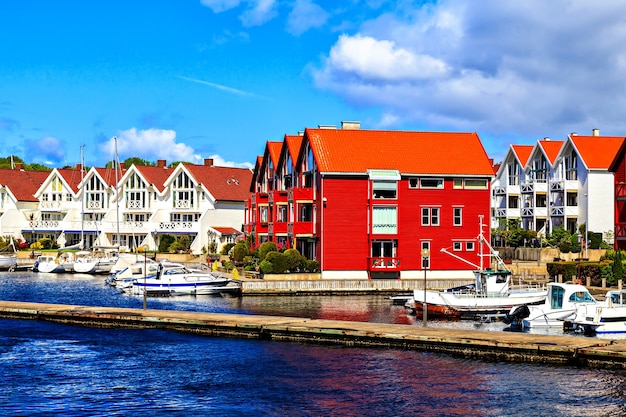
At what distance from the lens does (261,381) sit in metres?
36.1

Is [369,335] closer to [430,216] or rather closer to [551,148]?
[430,216]

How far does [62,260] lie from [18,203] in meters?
29.6

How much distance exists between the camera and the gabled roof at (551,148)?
9962 cm

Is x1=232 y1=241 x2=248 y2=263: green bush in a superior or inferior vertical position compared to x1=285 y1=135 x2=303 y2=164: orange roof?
inferior

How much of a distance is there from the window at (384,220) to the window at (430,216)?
248 centimetres

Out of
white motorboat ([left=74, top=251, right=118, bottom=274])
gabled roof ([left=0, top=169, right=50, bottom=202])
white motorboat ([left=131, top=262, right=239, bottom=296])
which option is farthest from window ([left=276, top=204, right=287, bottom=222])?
gabled roof ([left=0, top=169, right=50, bottom=202])

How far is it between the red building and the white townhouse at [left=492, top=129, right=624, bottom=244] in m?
19.5

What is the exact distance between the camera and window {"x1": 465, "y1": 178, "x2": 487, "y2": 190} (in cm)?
7575

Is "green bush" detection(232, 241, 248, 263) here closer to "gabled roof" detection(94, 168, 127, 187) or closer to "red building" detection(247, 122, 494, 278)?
"red building" detection(247, 122, 494, 278)

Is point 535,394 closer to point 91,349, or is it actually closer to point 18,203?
point 91,349

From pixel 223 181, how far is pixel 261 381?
75.6m

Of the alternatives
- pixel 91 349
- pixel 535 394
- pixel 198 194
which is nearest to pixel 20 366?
pixel 91 349

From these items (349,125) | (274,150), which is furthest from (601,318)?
(274,150)

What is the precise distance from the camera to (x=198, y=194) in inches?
4252
